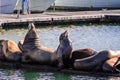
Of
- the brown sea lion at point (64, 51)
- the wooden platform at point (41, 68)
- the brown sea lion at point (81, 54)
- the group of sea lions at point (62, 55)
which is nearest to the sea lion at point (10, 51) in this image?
the group of sea lions at point (62, 55)

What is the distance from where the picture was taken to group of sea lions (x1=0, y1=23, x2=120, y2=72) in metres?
14.5

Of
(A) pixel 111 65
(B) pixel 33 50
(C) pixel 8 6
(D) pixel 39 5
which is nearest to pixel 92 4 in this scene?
(D) pixel 39 5

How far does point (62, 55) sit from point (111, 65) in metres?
1.54

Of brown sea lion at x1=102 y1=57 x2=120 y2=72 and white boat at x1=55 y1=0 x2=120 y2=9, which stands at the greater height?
brown sea lion at x1=102 y1=57 x2=120 y2=72

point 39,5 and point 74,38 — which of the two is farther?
point 39,5

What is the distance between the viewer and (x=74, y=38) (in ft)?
83.4

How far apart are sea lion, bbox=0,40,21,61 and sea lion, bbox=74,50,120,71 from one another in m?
2.15

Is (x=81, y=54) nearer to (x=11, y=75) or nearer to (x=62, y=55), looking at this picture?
(x=62, y=55)

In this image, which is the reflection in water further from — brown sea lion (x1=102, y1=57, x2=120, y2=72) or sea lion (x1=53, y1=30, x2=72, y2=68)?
brown sea lion (x1=102, y1=57, x2=120, y2=72)

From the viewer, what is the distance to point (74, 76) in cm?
1478

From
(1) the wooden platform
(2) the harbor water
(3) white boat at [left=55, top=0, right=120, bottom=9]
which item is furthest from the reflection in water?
(3) white boat at [left=55, top=0, right=120, bottom=9]

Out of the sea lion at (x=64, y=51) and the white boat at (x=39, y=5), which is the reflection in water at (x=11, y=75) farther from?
the white boat at (x=39, y=5)

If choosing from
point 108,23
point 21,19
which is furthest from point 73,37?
point 108,23

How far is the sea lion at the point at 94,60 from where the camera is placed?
14.5 m
